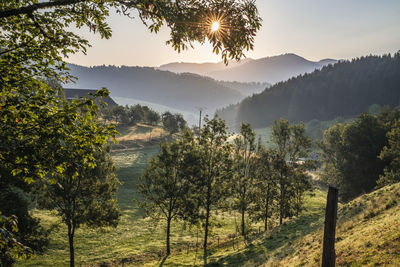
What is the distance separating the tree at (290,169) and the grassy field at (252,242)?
269 cm

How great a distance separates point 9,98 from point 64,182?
59.2ft

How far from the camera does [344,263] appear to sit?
1123 cm

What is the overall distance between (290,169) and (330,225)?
28.5 metres

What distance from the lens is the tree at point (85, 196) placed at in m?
22.5

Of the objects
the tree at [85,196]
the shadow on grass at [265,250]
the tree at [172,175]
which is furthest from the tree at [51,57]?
the tree at [172,175]

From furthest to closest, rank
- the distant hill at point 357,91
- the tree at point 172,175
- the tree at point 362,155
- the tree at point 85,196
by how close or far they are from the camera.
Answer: the distant hill at point 357,91, the tree at point 362,155, the tree at point 172,175, the tree at point 85,196

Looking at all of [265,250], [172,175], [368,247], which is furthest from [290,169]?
[368,247]

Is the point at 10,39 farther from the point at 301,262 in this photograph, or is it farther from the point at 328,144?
the point at 328,144

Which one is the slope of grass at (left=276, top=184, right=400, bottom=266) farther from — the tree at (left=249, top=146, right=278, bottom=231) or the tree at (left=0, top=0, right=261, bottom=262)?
the tree at (left=249, top=146, right=278, bottom=231)

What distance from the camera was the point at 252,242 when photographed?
2866cm

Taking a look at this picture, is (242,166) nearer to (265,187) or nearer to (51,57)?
(265,187)

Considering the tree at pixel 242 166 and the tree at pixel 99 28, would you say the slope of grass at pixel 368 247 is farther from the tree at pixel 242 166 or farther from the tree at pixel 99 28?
the tree at pixel 242 166

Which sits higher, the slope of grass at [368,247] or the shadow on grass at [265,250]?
the slope of grass at [368,247]

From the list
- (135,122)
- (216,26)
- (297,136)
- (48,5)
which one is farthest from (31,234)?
(135,122)
